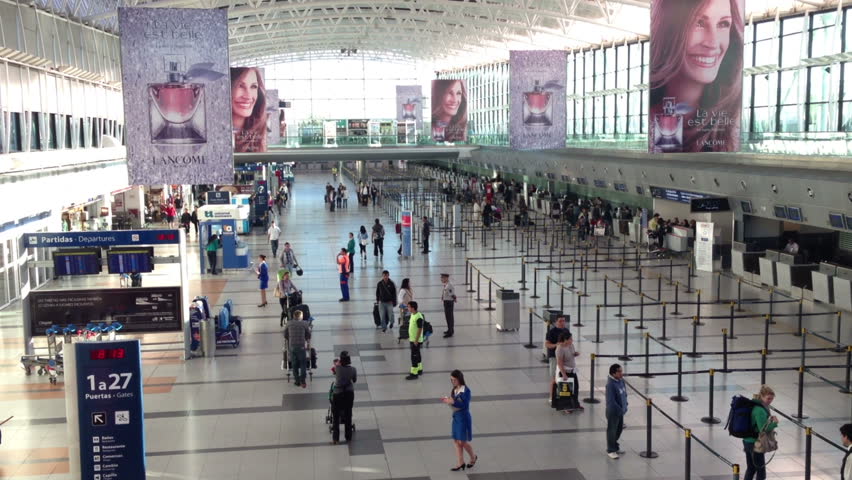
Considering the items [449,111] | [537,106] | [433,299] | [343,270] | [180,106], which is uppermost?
[449,111]

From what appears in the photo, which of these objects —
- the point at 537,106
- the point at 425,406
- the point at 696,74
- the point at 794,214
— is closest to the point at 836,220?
the point at 794,214

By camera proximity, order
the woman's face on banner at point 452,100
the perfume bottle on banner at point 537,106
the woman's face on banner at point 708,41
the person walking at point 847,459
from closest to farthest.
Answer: the person walking at point 847,459 < the woman's face on banner at point 708,41 < the perfume bottle on banner at point 537,106 < the woman's face on banner at point 452,100

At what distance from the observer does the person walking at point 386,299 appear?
1733cm

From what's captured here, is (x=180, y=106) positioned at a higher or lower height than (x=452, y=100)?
lower

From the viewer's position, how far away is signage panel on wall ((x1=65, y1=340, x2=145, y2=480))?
26.0 ft

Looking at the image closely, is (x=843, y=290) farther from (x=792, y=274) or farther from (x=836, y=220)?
(x=792, y=274)

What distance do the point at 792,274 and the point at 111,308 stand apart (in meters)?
15.6

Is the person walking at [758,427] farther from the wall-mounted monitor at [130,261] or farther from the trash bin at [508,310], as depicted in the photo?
the wall-mounted monitor at [130,261]

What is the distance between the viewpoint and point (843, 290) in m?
19.7

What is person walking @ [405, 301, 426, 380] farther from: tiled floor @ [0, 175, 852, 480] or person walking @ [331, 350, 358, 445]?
person walking @ [331, 350, 358, 445]

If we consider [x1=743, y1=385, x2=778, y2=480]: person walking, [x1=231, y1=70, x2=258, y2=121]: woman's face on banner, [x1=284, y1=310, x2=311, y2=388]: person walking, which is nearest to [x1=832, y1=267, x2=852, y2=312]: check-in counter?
[x1=743, y1=385, x2=778, y2=480]: person walking

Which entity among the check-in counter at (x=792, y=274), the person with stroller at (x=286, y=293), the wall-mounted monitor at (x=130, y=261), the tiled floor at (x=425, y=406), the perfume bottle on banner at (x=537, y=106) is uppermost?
the perfume bottle on banner at (x=537, y=106)

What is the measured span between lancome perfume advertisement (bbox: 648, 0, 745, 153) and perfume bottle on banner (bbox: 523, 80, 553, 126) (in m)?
10.3

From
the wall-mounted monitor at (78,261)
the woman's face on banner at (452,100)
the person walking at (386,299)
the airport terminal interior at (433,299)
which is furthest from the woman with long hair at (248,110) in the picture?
the wall-mounted monitor at (78,261)
